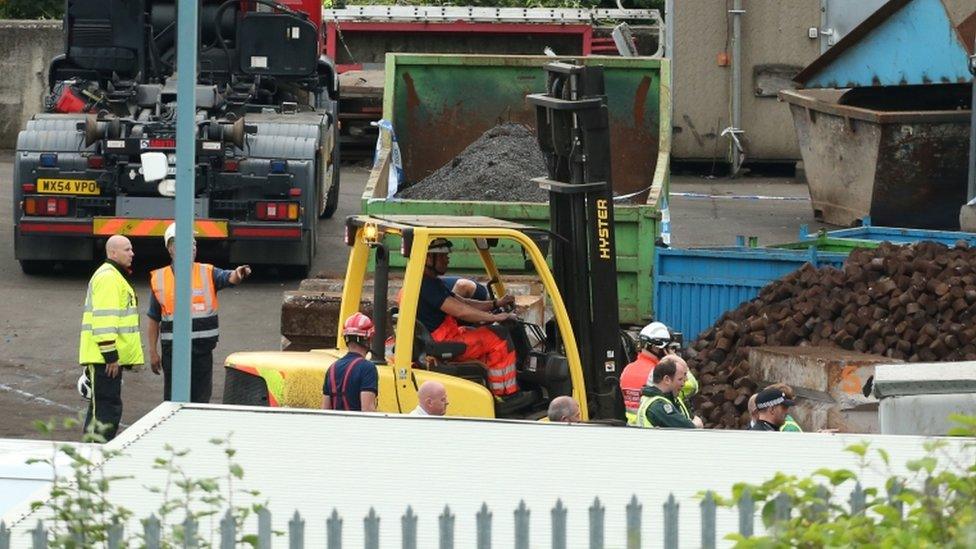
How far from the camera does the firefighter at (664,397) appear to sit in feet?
27.4

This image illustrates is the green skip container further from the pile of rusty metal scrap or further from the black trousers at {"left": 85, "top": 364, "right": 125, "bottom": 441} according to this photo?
the black trousers at {"left": 85, "top": 364, "right": 125, "bottom": 441}

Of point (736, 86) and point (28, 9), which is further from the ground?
point (28, 9)

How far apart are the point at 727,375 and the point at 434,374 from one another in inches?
125

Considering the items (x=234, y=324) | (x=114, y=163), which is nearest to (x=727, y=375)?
(x=234, y=324)

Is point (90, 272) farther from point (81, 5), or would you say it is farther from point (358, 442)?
point (358, 442)

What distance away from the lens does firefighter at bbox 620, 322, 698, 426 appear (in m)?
8.98

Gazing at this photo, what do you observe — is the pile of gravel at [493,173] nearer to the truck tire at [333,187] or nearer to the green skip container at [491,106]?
the green skip container at [491,106]

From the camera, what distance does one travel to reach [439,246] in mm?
8477

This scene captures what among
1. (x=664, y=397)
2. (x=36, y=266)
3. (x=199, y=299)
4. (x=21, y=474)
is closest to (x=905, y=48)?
(x=36, y=266)

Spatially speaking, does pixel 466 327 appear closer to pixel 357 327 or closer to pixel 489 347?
pixel 489 347

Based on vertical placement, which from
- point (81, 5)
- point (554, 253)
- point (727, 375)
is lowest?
point (727, 375)

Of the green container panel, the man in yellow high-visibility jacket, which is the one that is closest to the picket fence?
the man in yellow high-visibility jacket

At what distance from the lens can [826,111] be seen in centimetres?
1811

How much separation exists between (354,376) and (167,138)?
7.20 metres
